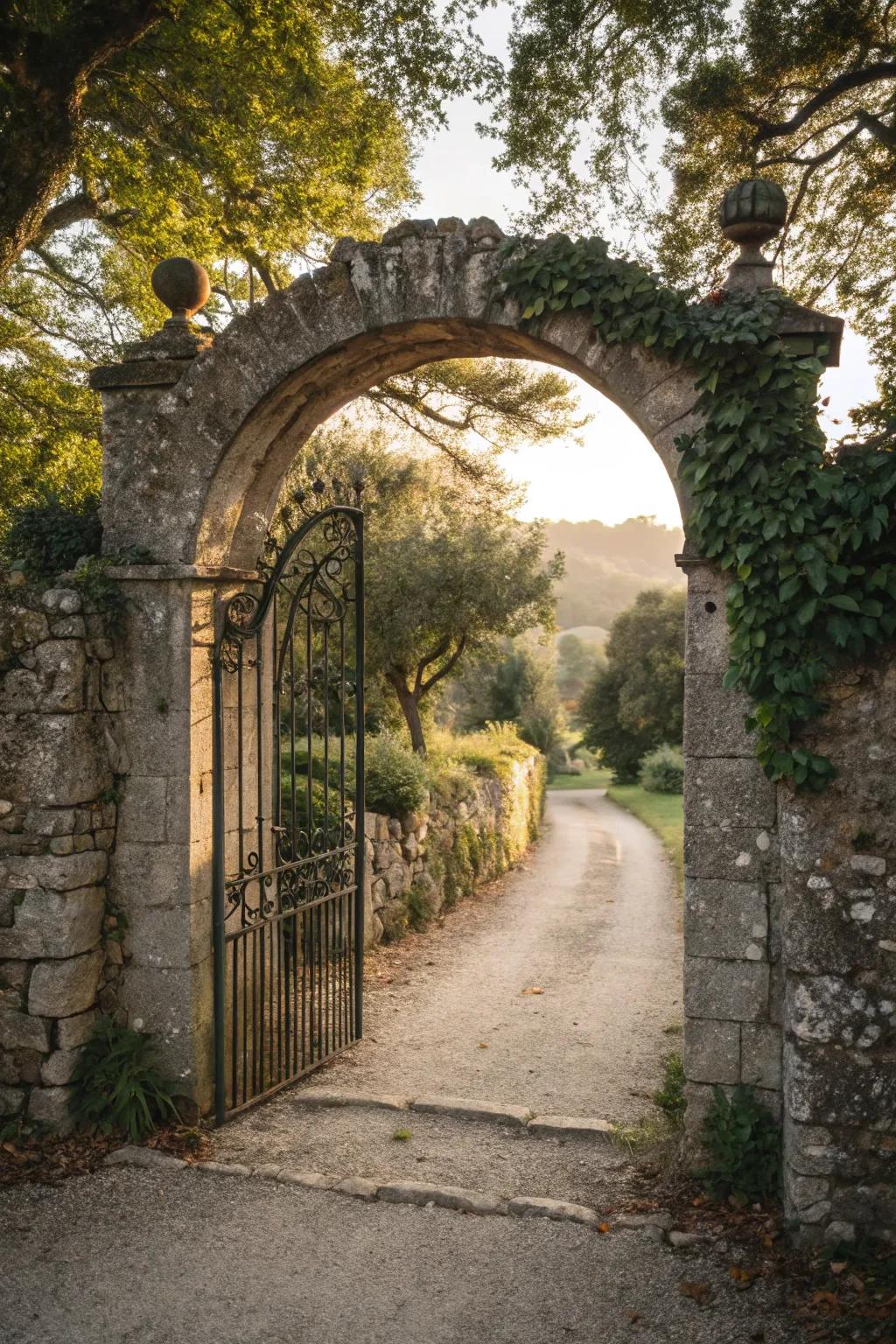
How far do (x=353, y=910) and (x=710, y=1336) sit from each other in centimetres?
356

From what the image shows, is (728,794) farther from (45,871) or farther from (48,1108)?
(48,1108)

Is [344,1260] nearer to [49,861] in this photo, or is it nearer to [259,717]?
[49,861]

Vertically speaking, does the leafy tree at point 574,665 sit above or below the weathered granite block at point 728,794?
above

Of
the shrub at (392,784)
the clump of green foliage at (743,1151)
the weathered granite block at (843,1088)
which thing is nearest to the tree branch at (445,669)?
the shrub at (392,784)

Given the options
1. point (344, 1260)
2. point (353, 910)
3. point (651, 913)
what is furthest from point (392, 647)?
point (344, 1260)

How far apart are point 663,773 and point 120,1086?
22.7 m

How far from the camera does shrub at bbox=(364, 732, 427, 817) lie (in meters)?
10.3

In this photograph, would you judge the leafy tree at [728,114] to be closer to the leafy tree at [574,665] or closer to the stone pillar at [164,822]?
the stone pillar at [164,822]

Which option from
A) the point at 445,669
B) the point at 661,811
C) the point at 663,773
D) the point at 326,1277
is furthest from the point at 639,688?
the point at 326,1277

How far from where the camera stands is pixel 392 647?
16.8 metres

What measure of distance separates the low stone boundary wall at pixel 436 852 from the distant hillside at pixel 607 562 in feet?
260

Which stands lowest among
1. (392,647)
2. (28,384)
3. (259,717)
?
(259,717)

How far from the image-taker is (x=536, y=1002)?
8109 millimetres

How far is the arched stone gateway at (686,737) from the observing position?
4090mm
